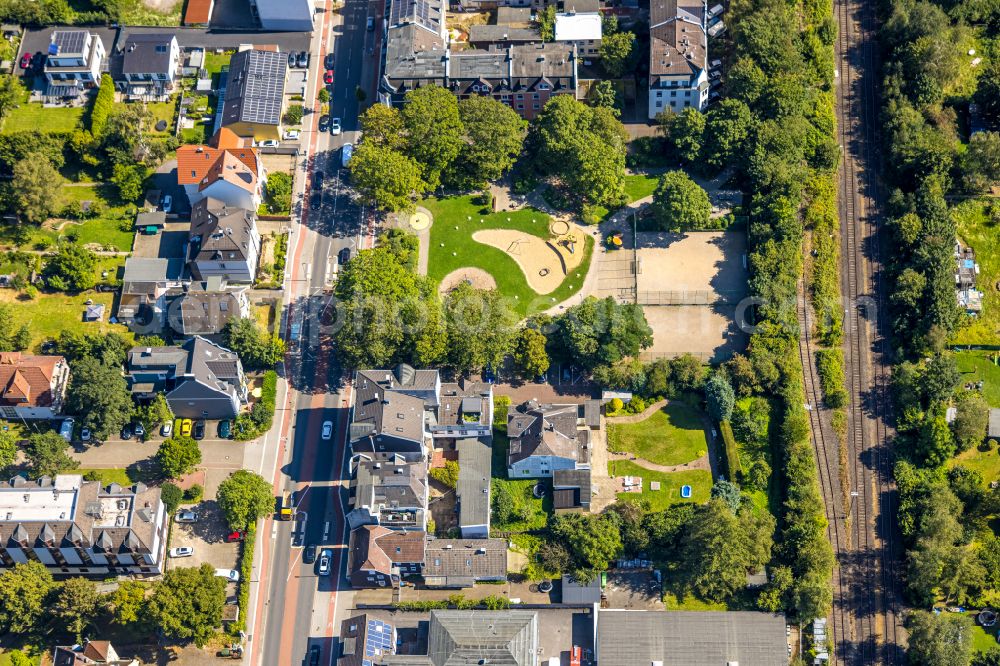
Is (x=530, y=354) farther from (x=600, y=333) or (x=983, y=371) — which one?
(x=983, y=371)

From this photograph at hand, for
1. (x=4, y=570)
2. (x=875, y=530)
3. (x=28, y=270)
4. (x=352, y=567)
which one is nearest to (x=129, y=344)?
(x=28, y=270)

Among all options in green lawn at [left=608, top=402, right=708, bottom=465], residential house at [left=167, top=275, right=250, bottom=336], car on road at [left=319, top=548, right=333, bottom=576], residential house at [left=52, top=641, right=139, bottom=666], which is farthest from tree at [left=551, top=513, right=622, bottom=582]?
residential house at [left=52, top=641, right=139, bottom=666]

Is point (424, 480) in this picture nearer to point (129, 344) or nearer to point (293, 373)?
point (293, 373)

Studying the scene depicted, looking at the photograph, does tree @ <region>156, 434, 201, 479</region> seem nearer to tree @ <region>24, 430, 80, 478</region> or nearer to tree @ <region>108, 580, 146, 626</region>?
tree @ <region>24, 430, 80, 478</region>

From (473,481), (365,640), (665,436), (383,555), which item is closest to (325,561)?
(383,555)

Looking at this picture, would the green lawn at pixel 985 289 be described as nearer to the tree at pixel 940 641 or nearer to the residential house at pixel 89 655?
the tree at pixel 940 641

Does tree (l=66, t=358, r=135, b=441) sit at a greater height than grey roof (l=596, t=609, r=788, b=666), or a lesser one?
greater

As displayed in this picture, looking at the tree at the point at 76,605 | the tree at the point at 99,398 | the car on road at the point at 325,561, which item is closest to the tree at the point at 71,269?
the tree at the point at 99,398
